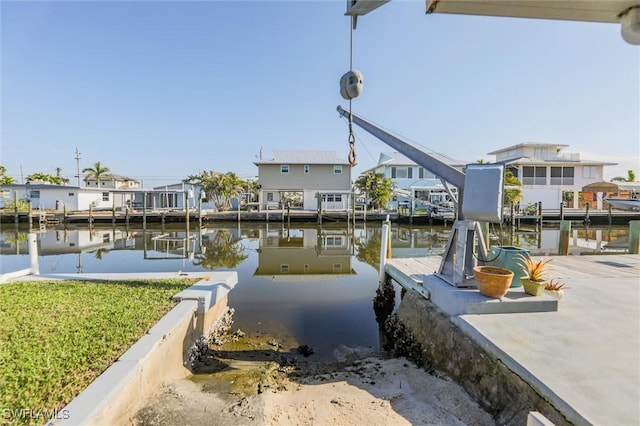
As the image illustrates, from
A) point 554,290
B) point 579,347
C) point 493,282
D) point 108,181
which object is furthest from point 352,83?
point 108,181

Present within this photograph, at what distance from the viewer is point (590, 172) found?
33.9 m

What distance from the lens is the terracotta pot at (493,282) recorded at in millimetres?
4230

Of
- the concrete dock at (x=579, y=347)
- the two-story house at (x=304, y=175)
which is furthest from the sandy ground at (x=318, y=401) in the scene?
the two-story house at (x=304, y=175)

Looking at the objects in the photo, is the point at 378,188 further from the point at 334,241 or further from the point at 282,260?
the point at 282,260

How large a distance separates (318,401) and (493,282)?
262 cm

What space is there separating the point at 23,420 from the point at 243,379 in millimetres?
2234

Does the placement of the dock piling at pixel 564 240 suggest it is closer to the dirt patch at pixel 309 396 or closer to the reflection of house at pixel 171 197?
the dirt patch at pixel 309 396

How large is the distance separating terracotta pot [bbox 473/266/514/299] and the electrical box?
701mm

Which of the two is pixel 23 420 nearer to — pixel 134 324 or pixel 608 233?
pixel 134 324

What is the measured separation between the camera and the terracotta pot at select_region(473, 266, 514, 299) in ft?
13.9

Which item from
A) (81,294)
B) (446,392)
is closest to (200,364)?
(81,294)

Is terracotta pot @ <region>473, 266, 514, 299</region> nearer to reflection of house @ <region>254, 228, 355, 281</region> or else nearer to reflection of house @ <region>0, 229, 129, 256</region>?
reflection of house @ <region>254, 228, 355, 281</region>

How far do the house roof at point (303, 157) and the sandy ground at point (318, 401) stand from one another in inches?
1079

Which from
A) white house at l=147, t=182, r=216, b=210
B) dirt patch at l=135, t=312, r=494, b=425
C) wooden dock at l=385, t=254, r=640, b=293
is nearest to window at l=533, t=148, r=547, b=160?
wooden dock at l=385, t=254, r=640, b=293
